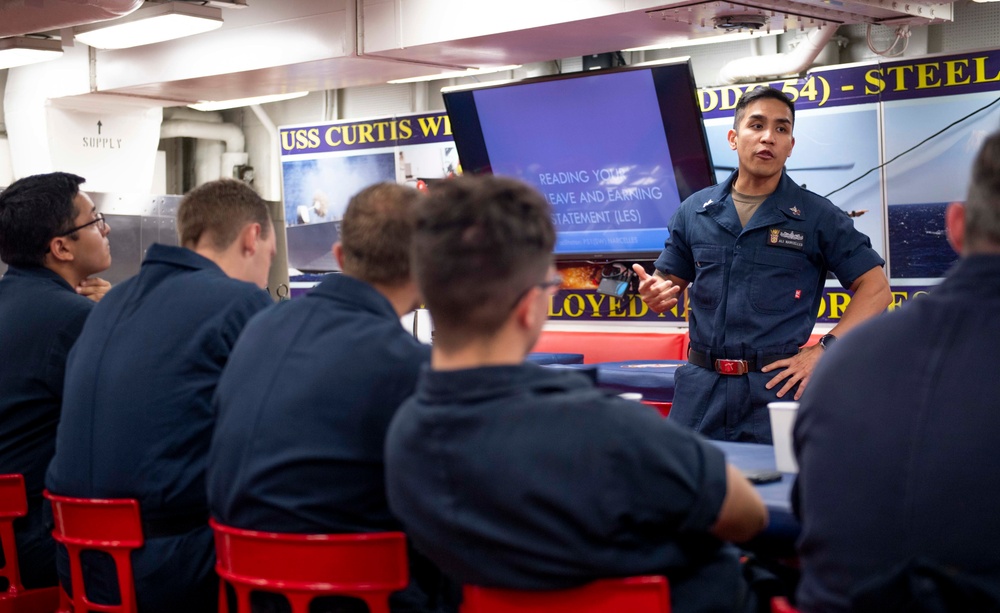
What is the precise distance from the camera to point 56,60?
7285 millimetres

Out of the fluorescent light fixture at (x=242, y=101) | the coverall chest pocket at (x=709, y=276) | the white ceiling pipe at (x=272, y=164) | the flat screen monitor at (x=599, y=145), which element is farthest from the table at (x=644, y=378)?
the white ceiling pipe at (x=272, y=164)

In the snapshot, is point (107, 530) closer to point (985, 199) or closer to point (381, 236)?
point (381, 236)

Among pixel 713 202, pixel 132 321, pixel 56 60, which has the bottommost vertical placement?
pixel 132 321

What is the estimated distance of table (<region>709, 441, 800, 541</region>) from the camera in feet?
6.20

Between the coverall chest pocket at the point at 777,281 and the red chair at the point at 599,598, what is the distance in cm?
194

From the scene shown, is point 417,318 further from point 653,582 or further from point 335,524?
point 653,582

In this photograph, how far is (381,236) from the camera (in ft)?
7.10

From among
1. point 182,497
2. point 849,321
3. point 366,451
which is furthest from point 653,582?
point 849,321

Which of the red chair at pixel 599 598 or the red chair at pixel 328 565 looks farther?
the red chair at pixel 328 565

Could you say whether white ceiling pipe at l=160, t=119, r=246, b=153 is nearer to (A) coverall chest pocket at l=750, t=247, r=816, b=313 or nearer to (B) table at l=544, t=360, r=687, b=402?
(B) table at l=544, t=360, r=687, b=402

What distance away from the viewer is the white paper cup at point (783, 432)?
83.4 inches

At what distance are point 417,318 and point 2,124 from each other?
4.22m

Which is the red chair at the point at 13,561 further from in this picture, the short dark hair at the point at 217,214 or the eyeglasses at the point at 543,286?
the eyeglasses at the point at 543,286

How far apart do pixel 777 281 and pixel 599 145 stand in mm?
2584
